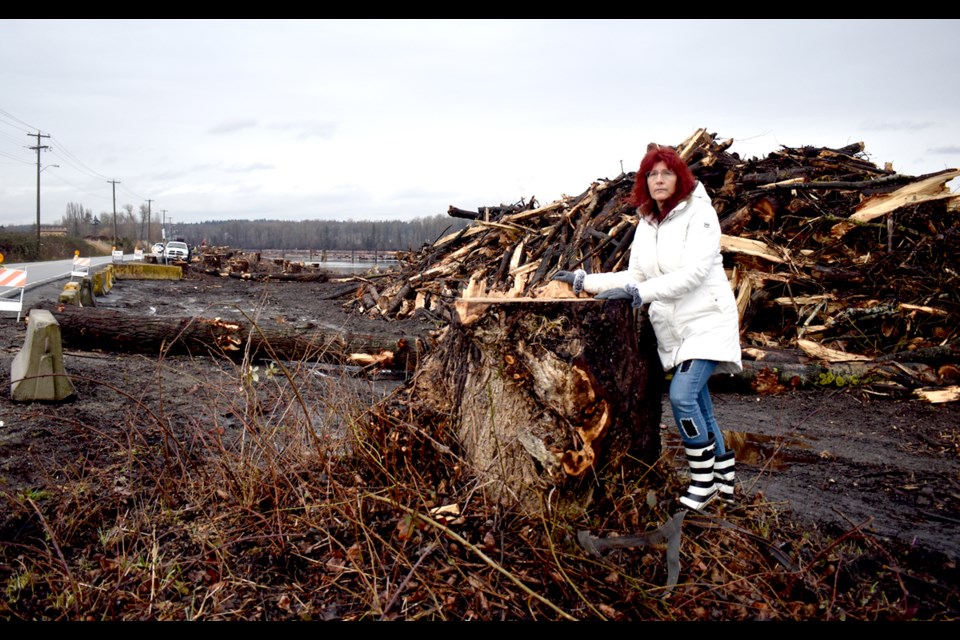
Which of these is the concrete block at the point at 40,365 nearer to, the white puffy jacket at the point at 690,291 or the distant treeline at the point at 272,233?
the white puffy jacket at the point at 690,291

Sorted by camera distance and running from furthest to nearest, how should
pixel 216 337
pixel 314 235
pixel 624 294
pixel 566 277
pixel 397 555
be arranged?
pixel 314 235
pixel 216 337
pixel 566 277
pixel 624 294
pixel 397 555

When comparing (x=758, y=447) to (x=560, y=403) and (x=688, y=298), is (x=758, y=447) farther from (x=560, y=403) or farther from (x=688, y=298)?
(x=560, y=403)

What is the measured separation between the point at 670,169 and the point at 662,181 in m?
0.08

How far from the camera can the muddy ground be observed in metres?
3.96

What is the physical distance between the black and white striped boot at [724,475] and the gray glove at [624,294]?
1.08 m

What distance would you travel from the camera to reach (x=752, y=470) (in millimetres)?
4969

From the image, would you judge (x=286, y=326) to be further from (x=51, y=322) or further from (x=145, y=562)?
(x=145, y=562)

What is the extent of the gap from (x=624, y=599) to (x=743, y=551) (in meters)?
0.81

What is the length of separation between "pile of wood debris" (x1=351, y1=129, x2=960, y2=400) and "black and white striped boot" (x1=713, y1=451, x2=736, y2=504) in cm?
407

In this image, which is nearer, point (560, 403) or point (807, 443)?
point (560, 403)

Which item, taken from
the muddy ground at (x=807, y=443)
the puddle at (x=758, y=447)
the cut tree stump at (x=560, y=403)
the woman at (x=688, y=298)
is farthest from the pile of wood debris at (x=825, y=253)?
the cut tree stump at (x=560, y=403)

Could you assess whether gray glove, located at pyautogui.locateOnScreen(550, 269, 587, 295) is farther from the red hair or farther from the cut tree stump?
the red hair

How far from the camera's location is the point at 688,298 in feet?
10.8

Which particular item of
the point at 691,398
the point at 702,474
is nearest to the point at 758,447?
the point at 702,474
